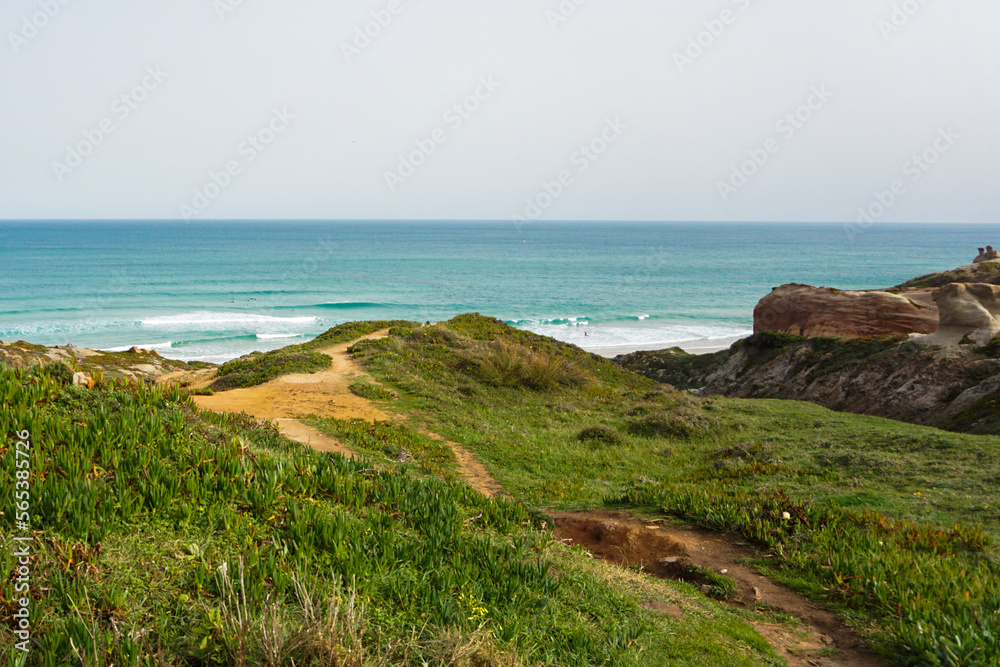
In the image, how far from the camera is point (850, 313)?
2734 cm

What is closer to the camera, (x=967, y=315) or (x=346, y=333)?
(x=967, y=315)

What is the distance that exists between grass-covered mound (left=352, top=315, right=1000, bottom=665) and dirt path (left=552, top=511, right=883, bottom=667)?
23 centimetres

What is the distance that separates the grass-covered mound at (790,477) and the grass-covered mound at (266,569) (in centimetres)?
152

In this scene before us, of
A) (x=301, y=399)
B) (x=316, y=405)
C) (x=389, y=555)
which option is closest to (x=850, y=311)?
(x=316, y=405)

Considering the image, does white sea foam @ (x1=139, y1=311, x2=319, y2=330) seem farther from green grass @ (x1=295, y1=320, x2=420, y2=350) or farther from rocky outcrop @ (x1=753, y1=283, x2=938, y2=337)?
rocky outcrop @ (x1=753, y1=283, x2=938, y2=337)

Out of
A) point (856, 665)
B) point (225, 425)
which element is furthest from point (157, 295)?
point (856, 665)

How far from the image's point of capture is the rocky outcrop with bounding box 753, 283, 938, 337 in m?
26.5

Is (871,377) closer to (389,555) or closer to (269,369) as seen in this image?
→ (269,369)

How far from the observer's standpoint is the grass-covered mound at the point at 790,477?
510cm

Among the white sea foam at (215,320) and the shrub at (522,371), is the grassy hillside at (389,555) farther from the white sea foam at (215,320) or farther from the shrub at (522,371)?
the white sea foam at (215,320)

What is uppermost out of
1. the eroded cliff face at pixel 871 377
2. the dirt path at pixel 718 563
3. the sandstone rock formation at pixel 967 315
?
the sandstone rock formation at pixel 967 315

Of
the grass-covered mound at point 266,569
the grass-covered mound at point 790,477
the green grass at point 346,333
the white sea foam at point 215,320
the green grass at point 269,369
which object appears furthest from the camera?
the white sea foam at point 215,320

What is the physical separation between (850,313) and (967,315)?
798 centimetres

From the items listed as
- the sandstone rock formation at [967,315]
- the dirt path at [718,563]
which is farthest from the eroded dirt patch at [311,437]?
the sandstone rock formation at [967,315]
